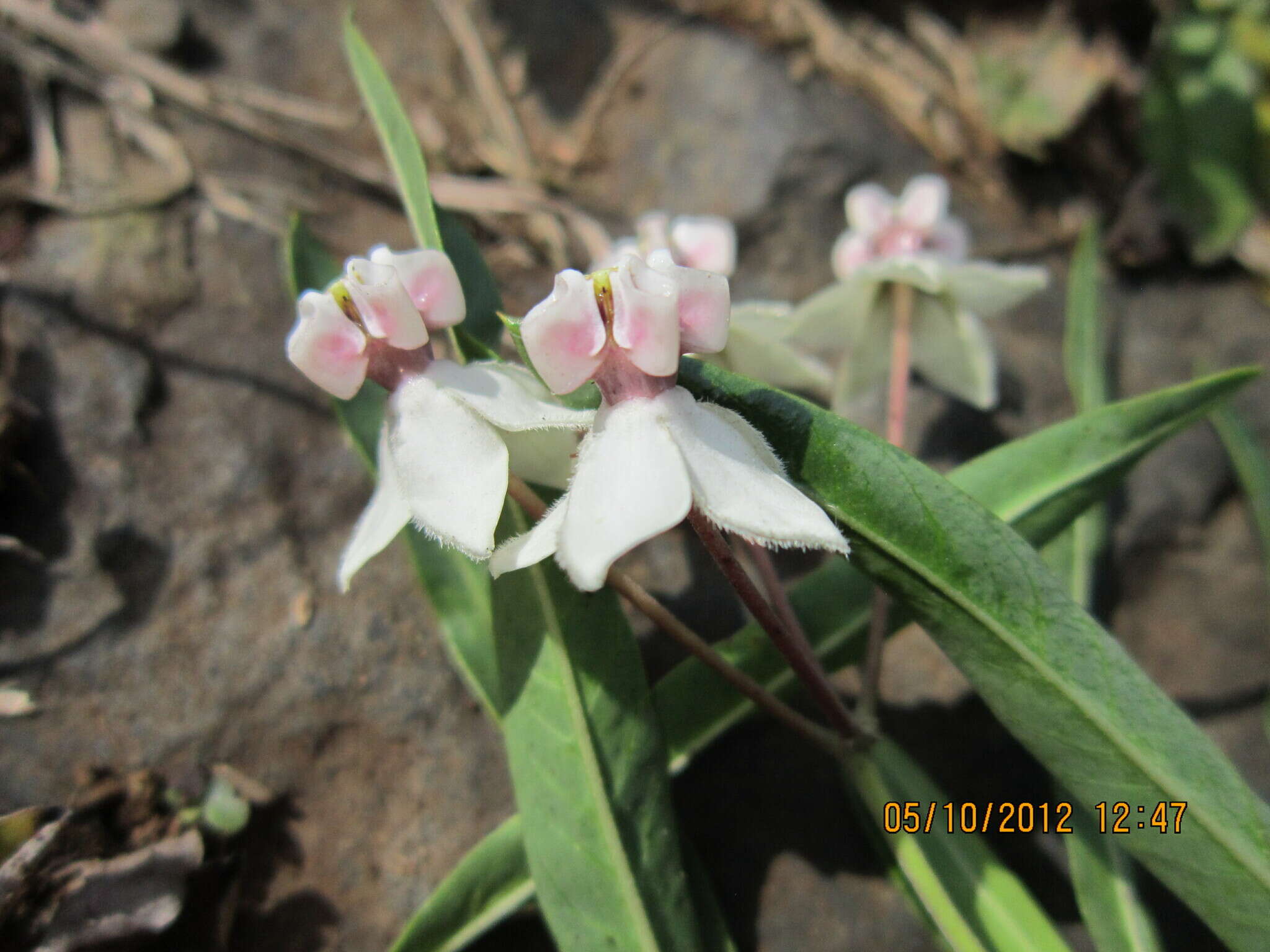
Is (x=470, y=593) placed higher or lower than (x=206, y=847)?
higher

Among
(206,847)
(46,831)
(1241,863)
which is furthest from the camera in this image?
(206,847)

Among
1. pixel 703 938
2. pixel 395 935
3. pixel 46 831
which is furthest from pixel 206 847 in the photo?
pixel 703 938

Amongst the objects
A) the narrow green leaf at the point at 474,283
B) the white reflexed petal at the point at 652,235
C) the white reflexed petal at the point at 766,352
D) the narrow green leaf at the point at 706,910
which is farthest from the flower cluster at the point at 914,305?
the narrow green leaf at the point at 706,910

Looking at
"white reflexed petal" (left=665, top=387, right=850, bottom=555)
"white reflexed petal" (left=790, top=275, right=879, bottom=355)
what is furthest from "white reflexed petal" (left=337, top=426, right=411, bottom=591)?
"white reflexed petal" (left=790, top=275, right=879, bottom=355)

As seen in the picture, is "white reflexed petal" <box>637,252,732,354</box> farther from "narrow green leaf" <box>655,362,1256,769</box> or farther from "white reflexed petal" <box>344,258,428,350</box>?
"narrow green leaf" <box>655,362,1256,769</box>

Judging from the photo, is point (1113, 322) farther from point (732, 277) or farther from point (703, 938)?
point (703, 938)

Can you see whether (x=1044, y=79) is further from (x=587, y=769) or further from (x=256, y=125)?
(x=587, y=769)
